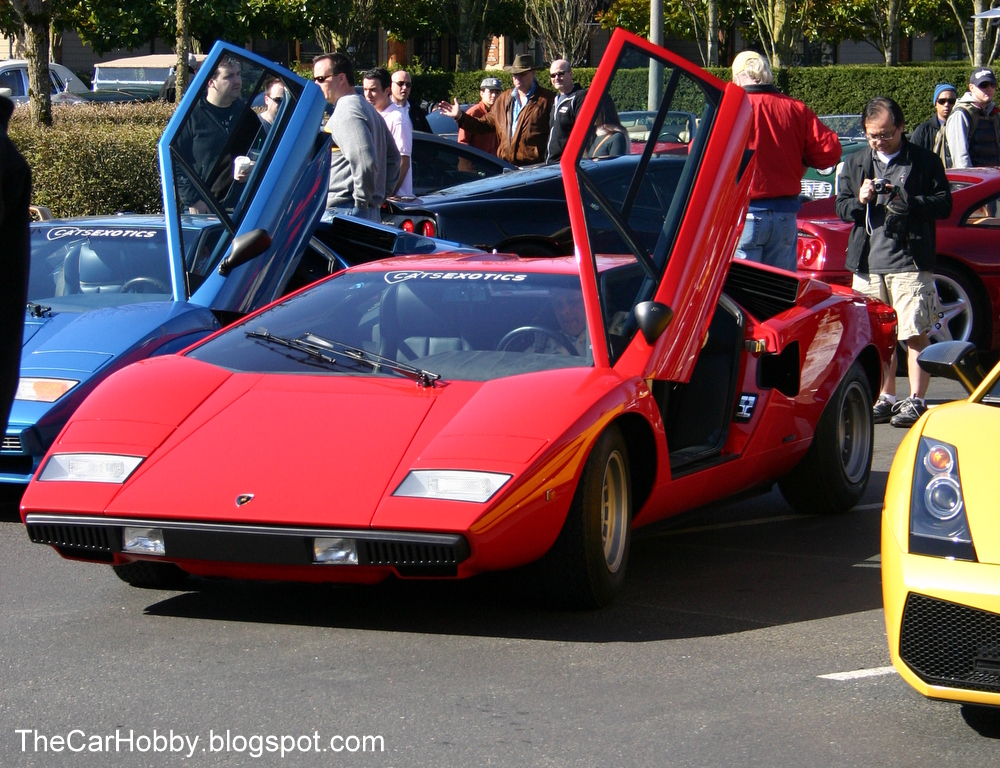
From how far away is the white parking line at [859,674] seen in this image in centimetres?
452

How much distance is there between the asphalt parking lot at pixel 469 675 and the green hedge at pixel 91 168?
27.7ft


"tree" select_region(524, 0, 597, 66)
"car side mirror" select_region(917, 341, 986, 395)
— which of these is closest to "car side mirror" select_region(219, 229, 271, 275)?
"car side mirror" select_region(917, 341, 986, 395)

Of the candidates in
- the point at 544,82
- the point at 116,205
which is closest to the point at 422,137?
the point at 116,205

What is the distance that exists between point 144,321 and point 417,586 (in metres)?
2.35

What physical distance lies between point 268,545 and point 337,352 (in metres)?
1.14

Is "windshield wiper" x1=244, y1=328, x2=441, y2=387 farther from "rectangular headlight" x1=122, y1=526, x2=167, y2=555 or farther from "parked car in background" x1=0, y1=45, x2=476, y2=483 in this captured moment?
"parked car in background" x1=0, y1=45, x2=476, y2=483

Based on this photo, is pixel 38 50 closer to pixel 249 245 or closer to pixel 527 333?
pixel 249 245

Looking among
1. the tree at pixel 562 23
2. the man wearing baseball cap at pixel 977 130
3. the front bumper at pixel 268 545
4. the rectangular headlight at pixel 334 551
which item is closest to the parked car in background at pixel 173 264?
the front bumper at pixel 268 545

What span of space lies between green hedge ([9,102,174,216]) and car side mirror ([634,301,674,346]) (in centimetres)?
951

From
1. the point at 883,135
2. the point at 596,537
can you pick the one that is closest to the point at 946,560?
the point at 596,537

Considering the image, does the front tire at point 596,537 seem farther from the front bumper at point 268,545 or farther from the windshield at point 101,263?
the windshield at point 101,263

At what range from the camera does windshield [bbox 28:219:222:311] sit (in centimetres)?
794

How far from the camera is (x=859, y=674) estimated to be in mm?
4559

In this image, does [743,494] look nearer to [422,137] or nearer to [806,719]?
[806,719]
